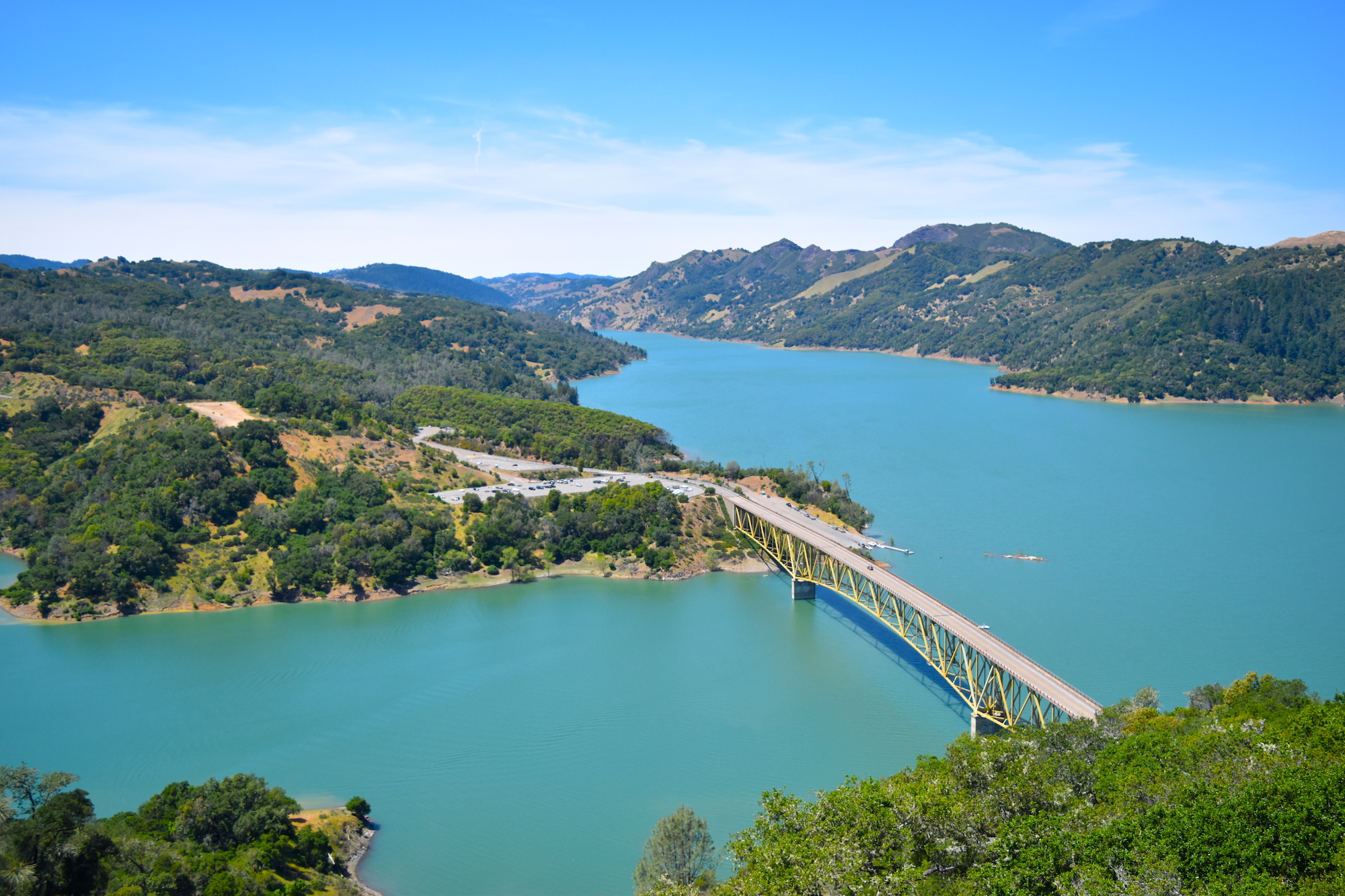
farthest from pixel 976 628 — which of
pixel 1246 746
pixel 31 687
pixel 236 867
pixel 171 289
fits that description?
pixel 171 289

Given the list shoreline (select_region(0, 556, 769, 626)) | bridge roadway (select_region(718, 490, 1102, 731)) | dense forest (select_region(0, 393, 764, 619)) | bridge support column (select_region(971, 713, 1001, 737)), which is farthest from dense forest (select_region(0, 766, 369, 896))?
dense forest (select_region(0, 393, 764, 619))

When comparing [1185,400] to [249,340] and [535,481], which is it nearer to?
[535,481]

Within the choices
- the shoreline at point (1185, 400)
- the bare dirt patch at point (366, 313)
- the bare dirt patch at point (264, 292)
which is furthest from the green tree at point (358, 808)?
the bare dirt patch at point (264, 292)

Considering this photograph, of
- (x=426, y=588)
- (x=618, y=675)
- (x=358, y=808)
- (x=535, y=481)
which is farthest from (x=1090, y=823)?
(x=535, y=481)

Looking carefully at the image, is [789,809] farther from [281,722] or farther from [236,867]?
[281,722]

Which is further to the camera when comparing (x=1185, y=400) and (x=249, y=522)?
(x=1185, y=400)
